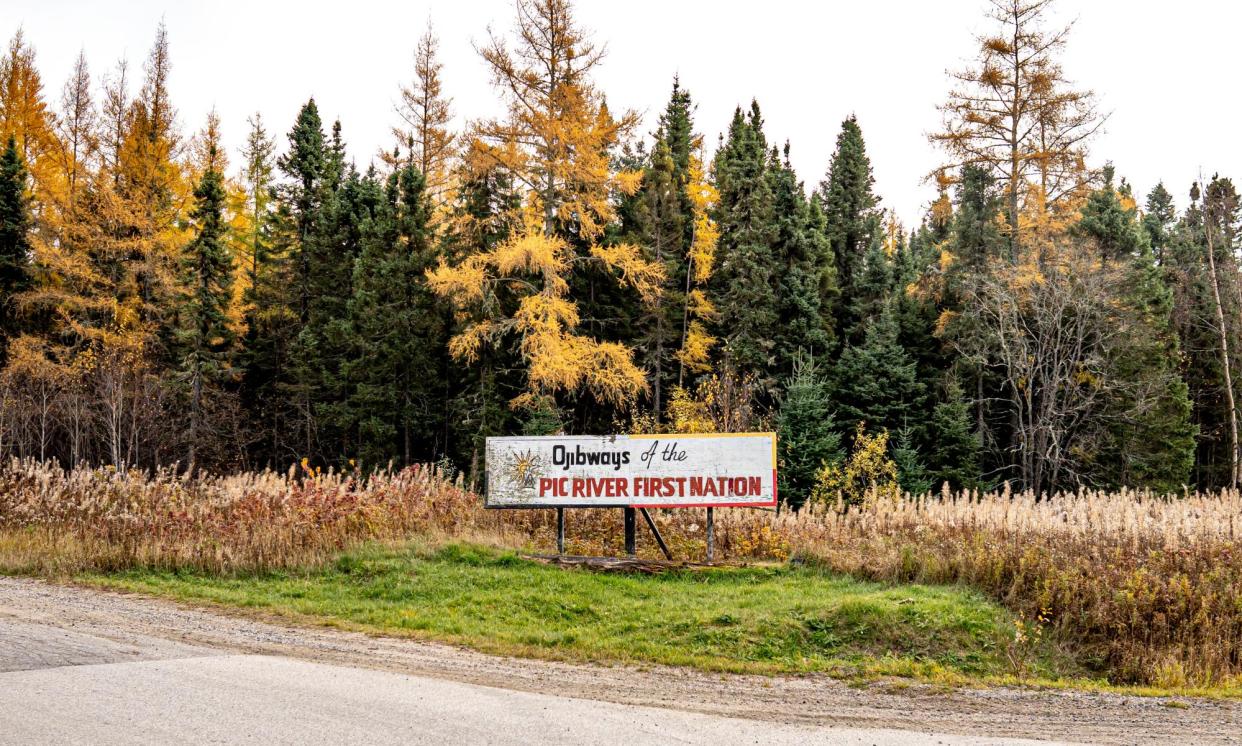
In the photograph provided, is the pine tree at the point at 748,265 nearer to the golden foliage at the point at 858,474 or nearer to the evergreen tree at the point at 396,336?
the golden foliage at the point at 858,474

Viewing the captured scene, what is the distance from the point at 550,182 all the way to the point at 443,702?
21.9m

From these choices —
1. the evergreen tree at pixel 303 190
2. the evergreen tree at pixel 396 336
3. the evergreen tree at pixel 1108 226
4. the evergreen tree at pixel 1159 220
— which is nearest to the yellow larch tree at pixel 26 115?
the evergreen tree at pixel 303 190

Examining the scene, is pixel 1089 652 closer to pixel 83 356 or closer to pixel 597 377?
pixel 597 377

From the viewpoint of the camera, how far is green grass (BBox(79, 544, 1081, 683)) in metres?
9.52

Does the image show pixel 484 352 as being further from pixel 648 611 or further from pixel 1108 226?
pixel 1108 226

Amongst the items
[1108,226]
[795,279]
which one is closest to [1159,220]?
[1108,226]

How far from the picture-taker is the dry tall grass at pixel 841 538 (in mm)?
10547

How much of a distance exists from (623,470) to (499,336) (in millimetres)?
14494

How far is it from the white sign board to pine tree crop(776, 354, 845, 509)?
11783 millimetres

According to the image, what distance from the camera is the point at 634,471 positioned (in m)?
14.0

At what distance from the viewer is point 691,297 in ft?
119

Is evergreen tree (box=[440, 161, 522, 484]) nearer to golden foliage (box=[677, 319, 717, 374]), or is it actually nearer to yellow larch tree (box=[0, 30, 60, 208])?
golden foliage (box=[677, 319, 717, 374])

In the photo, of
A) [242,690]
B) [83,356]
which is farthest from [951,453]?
[83,356]

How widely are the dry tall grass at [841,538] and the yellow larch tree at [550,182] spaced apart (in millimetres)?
9397
